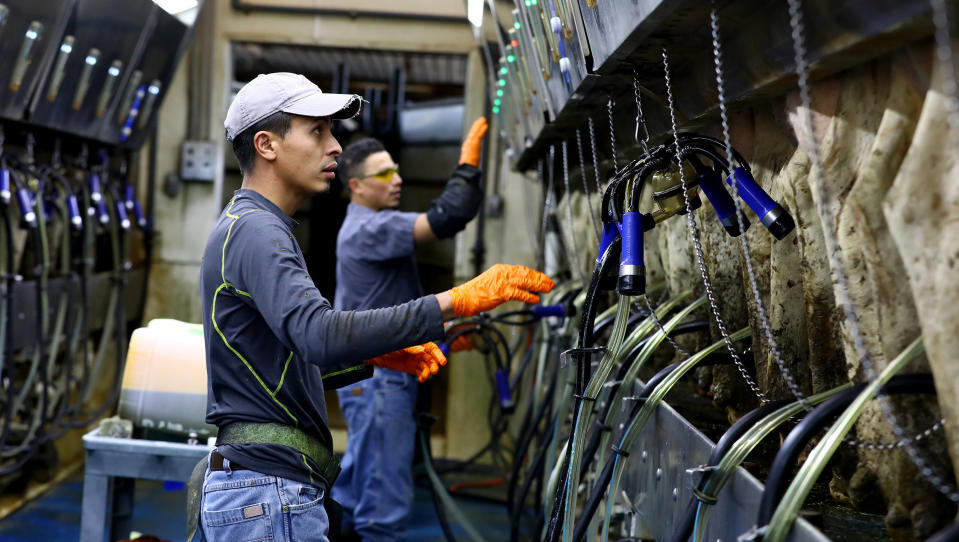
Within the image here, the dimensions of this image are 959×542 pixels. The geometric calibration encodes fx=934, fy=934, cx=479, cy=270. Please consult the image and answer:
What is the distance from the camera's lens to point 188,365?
8.78ft

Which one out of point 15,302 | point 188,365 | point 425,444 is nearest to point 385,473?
point 425,444

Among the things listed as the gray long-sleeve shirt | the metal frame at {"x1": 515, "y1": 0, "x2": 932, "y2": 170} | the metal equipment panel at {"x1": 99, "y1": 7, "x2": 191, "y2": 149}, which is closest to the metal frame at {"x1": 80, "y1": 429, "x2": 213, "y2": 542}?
the gray long-sleeve shirt

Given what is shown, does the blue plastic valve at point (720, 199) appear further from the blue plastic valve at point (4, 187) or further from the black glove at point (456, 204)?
the blue plastic valve at point (4, 187)

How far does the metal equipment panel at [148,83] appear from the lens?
16.1 ft

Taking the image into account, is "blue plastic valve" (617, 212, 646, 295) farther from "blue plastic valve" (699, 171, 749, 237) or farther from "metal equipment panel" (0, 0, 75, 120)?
"metal equipment panel" (0, 0, 75, 120)

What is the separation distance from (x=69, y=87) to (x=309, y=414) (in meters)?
3.31

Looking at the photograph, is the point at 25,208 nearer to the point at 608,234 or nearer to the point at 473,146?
the point at 473,146

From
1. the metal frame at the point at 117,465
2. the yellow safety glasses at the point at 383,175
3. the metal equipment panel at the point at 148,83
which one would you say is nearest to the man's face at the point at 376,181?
the yellow safety glasses at the point at 383,175

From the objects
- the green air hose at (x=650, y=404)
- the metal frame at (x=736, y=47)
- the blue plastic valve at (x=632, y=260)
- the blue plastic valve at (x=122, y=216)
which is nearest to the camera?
the metal frame at (x=736, y=47)

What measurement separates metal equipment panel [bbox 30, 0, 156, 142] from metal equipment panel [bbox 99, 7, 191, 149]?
76 mm

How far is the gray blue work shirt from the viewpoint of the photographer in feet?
11.5

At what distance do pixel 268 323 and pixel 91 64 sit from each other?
3484 mm

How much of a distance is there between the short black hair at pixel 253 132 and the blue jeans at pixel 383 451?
1.89 metres

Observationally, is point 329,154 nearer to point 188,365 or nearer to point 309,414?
point 309,414
